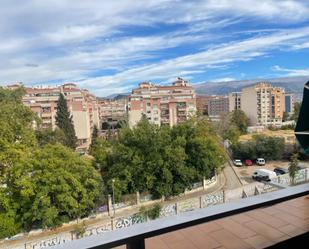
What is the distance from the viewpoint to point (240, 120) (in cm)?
1931

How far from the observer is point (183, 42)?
20.7m

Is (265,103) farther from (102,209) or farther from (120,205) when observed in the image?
(102,209)

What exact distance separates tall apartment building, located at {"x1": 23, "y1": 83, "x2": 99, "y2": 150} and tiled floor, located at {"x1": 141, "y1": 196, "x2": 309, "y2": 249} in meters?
16.5

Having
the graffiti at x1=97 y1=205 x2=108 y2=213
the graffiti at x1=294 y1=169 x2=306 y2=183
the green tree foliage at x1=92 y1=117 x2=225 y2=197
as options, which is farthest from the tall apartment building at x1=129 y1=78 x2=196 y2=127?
the graffiti at x1=294 y1=169 x2=306 y2=183

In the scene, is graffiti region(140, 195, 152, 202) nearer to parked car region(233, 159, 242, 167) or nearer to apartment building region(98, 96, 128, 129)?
parked car region(233, 159, 242, 167)

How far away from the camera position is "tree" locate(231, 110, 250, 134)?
18.2 metres

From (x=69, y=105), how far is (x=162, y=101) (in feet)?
18.9

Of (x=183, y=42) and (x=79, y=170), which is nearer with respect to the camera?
(x=79, y=170)

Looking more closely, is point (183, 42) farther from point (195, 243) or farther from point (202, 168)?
point (195, 243)

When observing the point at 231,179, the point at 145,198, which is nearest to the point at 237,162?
the point at 231,179

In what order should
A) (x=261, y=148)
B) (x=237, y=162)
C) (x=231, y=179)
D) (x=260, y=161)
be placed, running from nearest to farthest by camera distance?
(x=231, y=179), (x=260, y=161), (x=261, y=148), (x=237, y=162)

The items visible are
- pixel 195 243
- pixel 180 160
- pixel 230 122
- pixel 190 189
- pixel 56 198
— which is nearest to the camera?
pixel 195 243

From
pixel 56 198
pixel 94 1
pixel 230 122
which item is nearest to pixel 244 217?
pixel 94 1

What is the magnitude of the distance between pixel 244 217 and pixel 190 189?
9.13 m
